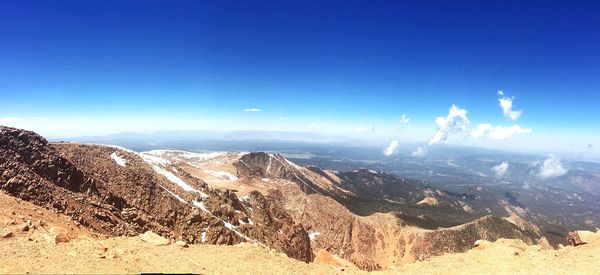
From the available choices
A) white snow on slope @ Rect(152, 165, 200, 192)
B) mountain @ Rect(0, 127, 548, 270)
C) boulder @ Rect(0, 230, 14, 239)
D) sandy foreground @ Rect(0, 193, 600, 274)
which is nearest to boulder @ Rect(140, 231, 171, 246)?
sandy foreground @ Rect(0, 193, 600, 274)

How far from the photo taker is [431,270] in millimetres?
27312

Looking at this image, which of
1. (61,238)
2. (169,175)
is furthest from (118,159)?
(61,238)

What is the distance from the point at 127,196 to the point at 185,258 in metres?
51.4

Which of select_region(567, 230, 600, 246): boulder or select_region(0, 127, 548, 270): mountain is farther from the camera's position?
select_region(0, 127, 548, 270): mountain

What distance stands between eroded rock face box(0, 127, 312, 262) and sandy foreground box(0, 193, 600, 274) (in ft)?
49.2

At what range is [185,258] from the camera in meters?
23.2

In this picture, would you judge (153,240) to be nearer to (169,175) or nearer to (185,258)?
(185,258)

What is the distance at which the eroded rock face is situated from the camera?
47.0 m

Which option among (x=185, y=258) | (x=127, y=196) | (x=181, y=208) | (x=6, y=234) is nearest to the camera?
(x=185, y=258)

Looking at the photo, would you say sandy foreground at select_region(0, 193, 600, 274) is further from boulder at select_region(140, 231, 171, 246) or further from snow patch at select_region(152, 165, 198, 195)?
snow patch at select_region(152, 165, 198, 195)

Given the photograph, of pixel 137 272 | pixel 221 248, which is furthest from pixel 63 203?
pixel 137 272

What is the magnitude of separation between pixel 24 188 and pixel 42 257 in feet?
99.4

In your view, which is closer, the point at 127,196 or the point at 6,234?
the point at 6,234

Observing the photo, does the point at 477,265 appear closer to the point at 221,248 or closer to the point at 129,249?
the point at 221,248
